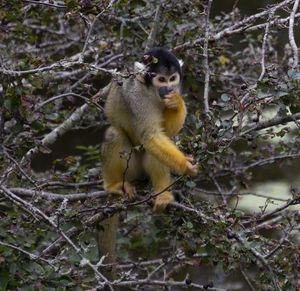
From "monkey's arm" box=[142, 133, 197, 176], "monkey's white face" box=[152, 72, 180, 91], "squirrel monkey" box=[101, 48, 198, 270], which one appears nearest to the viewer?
→ "monkey's arm" box=[142, 133, 197, 176]

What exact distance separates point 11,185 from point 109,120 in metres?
0.80

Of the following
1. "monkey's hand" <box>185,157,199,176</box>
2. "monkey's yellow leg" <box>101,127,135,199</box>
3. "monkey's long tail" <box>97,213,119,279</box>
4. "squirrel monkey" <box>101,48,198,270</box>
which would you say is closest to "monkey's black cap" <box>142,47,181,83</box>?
"squirrel monkey" <box>101,48,198,270</box>

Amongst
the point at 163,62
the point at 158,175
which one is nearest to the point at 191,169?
the point at 158,175

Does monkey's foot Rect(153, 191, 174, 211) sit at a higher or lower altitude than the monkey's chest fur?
lower

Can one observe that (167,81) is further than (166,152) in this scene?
Yes

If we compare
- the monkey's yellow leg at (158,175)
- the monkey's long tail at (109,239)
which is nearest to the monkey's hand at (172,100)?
the monkey's yellow leg at (158,175)

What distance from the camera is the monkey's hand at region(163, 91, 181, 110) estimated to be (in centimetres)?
499

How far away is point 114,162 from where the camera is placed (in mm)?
5191

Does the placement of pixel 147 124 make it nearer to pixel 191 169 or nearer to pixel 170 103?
pixel 170 103

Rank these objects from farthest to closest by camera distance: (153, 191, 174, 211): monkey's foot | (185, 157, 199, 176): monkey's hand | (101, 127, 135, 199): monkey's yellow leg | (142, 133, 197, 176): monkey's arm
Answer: (101, 127, 135, 199): monkey's yellow leg, (153, 191, 174, 211): monkey's foot, (142, 133, 197, 176): monkey's arm, (185, 157, 199, 176): monkey's hand

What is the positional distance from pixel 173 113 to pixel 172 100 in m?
0.13

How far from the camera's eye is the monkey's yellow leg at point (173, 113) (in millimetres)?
5008

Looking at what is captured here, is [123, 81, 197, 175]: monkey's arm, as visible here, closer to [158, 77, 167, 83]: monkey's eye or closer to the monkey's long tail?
[158, 77, 167, 83]: monkey's eye

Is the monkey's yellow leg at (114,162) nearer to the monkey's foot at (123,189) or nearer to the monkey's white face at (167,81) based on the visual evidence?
the monkey's foot at (123,189)
